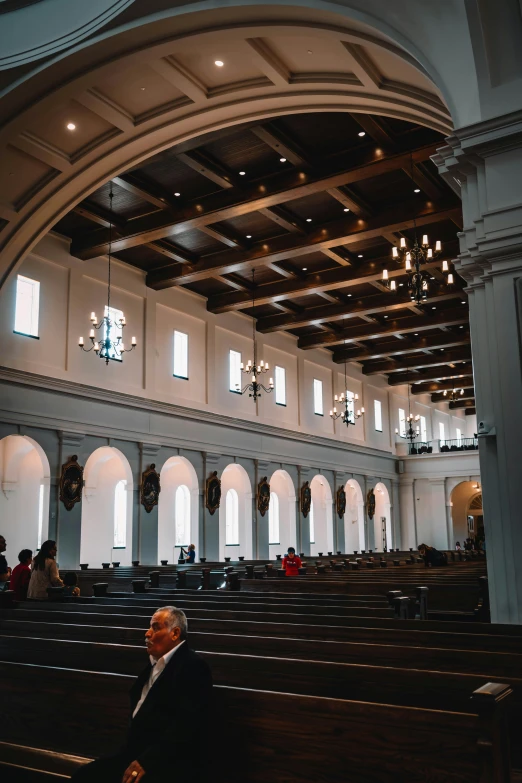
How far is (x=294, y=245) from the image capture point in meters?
16.2

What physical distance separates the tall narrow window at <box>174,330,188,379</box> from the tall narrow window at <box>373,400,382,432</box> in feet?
41.9

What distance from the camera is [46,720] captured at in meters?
3.54

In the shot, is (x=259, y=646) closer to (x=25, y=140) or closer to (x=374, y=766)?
(x=374, y=766)

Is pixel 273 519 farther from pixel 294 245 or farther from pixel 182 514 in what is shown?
pixel 294 245

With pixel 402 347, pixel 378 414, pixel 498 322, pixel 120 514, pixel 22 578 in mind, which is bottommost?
pixel 22 578

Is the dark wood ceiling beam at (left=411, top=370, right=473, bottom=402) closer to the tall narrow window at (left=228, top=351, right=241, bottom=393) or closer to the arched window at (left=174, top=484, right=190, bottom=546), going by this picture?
the tall narrow window at (left=228, top=351, right=241, bottom=393)

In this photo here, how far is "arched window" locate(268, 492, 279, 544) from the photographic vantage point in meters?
24.3

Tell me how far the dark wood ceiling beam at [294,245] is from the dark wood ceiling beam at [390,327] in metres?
5.46

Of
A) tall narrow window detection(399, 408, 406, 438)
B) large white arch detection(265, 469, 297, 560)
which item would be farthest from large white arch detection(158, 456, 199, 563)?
tall narrow window detection(399, 408, 406, 438)

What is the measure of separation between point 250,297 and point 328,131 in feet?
27.5

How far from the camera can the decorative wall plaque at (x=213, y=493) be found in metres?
20.4

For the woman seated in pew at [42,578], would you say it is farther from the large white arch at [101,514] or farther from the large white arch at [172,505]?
the large white arch at [172,505]

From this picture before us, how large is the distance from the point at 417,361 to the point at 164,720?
87.2 feet

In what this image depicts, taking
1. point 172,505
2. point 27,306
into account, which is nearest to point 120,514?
point 172,505
